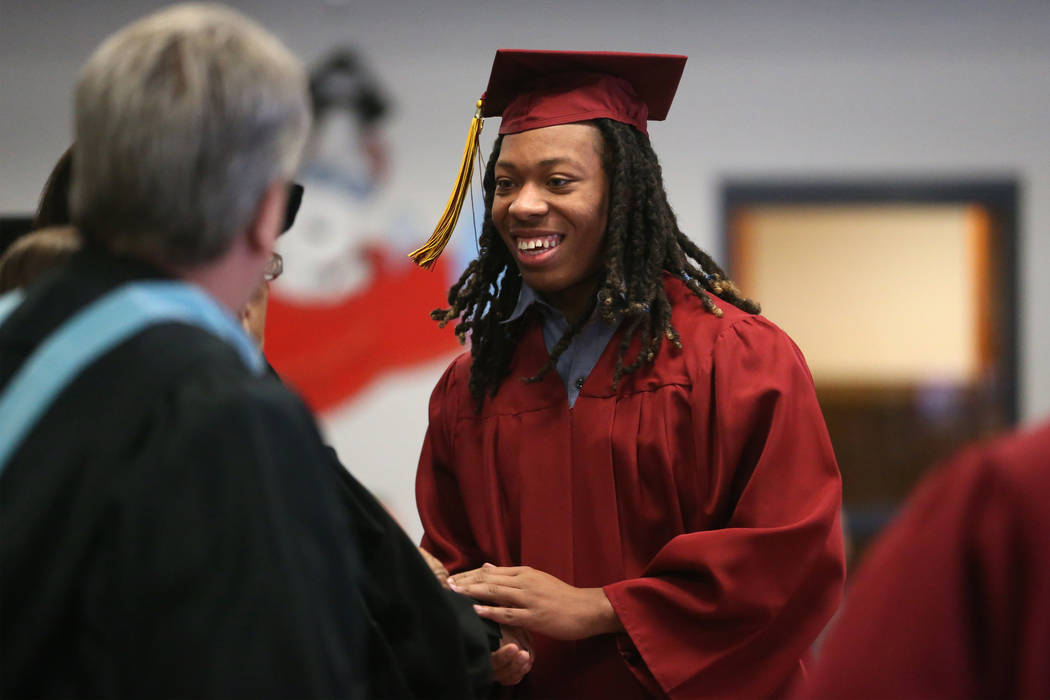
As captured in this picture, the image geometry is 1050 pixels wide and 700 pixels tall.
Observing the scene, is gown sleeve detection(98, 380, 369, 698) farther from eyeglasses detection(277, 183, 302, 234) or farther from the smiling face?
the smiling face

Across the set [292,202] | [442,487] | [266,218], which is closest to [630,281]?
[442,487]

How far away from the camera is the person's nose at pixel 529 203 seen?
225 cm

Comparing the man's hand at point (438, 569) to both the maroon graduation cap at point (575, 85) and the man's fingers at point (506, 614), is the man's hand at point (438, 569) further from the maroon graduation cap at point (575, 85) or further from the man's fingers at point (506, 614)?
the maroon graduation cap at point (575, 85)

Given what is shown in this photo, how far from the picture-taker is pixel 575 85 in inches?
91.6

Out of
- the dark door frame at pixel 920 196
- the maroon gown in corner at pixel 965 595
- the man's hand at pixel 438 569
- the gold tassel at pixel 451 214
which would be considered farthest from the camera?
the dark door frame at pixel 920 196

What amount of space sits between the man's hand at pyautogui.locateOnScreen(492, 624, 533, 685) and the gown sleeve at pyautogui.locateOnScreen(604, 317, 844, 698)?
0.62 feet

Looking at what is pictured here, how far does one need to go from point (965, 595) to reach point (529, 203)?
55.6 inches

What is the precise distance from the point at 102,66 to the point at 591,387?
1.34 m

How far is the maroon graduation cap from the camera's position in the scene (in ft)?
7.53

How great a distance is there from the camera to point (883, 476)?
17.7 ft

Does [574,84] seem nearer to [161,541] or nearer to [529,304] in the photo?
[529,304]

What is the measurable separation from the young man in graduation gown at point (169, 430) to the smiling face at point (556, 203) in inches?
43.6

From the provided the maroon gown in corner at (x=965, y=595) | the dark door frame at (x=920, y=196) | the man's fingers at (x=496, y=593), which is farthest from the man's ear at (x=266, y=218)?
the dark door frame at (x=920, y=196)

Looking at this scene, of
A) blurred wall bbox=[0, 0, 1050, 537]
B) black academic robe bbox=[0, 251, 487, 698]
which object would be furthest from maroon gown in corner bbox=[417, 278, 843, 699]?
blurred wall bbox=[0, 0, 1050, 537]
